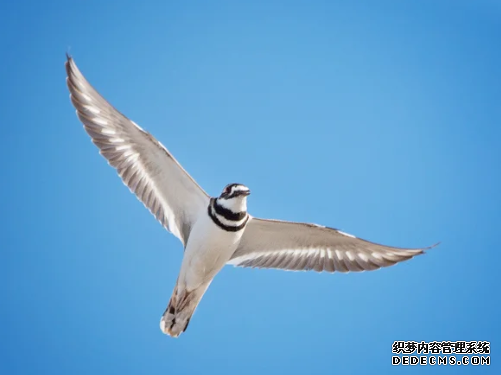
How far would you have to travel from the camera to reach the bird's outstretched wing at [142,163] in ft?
38.2

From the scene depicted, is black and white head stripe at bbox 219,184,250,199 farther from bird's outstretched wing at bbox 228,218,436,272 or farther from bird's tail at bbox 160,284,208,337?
bird's tail at bbox 160,284,208,337

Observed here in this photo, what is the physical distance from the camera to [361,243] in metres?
12.4

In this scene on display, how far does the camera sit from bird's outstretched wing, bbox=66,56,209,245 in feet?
38.2

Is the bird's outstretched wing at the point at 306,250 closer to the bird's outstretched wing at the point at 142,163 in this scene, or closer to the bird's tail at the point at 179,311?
the bird's tail at the point at 179,311

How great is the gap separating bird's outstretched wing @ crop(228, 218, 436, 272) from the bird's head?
33.4 inches

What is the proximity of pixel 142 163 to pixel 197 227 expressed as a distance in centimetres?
149

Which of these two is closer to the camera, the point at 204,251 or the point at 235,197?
the point at 235,197

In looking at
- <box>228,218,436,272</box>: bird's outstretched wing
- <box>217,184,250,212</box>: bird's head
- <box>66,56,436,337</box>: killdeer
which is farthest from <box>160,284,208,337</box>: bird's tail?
<box>217,184,250,212</box>: bird's head

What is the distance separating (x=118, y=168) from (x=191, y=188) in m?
1.27

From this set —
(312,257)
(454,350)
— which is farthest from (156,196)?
(454,350)

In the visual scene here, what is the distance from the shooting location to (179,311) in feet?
39.6

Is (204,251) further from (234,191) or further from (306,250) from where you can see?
(306,250)

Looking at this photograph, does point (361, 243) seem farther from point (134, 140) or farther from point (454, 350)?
point (134, 140)

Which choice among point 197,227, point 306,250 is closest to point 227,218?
point 197,227
